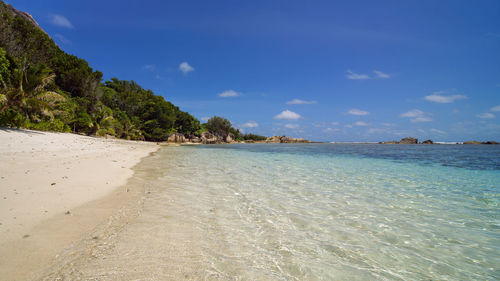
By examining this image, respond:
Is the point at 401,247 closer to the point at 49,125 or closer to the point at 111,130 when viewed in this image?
the point at 49,125

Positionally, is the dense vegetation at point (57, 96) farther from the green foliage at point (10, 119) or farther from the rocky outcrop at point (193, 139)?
the rocky outcrop at point (193, 139)

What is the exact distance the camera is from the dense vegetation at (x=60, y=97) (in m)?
16.0

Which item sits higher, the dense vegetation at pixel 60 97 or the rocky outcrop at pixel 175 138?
the dense vegetation at pixel 60 97

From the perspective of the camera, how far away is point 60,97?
18422 mm

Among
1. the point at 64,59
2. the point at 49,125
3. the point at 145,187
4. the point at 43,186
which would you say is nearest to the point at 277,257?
the point at 145,187

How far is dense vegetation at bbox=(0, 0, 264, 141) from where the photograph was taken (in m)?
16.0

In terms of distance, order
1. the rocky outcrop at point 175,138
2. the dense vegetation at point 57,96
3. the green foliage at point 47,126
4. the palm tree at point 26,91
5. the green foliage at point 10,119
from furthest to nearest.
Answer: the rocky outcrop at point 175,138
the green foliage at point 47,126
the dense vegetation at point 57,96
the palm tree at point 26,91
the green foliage at point 10,119

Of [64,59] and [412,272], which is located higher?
[64,59]

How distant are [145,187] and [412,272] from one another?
255 inches

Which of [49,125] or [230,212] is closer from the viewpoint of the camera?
[230,212]

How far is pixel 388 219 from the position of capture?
452cm

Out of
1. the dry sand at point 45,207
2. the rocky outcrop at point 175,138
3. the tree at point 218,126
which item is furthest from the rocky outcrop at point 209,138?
the dry sand at point 45,207

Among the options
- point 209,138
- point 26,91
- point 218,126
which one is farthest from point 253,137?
point 26,91

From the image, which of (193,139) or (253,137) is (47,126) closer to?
(193,139)
